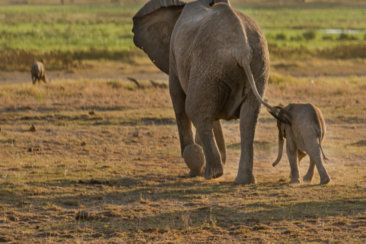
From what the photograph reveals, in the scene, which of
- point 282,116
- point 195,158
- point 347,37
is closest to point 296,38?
point 347,37

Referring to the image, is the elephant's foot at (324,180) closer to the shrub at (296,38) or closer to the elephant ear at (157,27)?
the elephant ear at (157,27)

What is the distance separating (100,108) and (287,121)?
7.66 m

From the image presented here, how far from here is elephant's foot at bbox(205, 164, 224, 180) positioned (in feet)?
27.3

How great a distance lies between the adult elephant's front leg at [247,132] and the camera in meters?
8.25

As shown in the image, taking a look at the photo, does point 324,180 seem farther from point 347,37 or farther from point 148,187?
point 347,37

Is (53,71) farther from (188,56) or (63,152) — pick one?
(188,56)

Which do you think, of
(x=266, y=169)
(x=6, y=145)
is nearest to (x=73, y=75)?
(x=6, y=145)

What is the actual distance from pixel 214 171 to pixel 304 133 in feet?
3.51

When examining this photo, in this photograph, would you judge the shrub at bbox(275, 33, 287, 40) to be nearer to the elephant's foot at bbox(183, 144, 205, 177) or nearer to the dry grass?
the dry grass

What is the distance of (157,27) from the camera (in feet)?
33.4

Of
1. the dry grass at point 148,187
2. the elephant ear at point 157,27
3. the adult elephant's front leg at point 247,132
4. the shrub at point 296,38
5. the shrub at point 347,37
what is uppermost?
the elephant ear at point 157,27

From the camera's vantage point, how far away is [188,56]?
27.9ft

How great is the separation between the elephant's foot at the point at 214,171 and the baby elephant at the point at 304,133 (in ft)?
2.76

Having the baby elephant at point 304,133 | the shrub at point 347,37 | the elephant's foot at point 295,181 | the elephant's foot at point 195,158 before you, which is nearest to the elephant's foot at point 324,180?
the baby elephant at point 304,133
